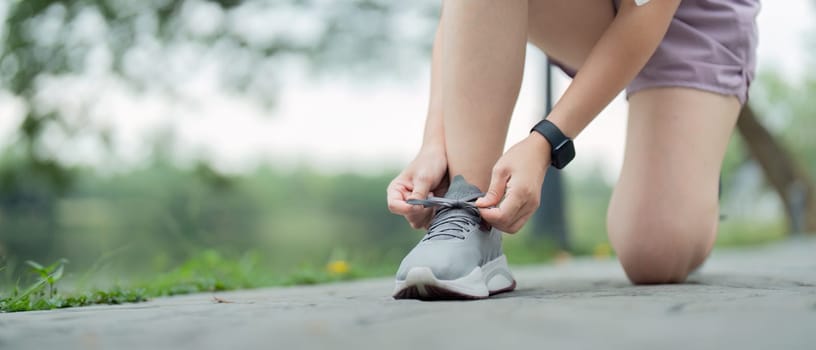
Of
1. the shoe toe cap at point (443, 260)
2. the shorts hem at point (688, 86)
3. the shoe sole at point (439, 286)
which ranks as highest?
the shorts hem at point (688, 86)

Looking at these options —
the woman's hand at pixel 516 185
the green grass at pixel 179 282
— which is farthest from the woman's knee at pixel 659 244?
the green grass at pixel 179 282

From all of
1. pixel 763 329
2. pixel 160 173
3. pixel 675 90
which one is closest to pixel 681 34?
pixel 675 90

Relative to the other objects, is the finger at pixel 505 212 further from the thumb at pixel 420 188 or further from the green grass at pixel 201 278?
the green grass at pixel 201 278

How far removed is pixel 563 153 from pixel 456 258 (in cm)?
27

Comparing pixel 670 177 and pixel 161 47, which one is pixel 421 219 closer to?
pixel 670 177

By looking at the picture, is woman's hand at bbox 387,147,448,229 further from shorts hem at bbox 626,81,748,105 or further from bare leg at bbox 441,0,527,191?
shorts hem at bbox 626,81,748,105

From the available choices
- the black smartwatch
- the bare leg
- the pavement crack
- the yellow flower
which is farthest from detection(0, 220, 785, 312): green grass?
the pavement crack

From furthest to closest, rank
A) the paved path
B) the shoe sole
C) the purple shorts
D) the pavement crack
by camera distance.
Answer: the purple shorts < the shoe sole < the pavement crack < the paved path

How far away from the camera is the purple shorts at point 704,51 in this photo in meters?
1.65

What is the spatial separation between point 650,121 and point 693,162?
0.44ft

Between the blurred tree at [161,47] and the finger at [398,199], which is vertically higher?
the blurred tree at [161,47]

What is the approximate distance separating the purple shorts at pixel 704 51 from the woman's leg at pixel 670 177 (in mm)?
26

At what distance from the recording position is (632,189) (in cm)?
174

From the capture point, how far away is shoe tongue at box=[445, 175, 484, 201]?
1.34 metres
